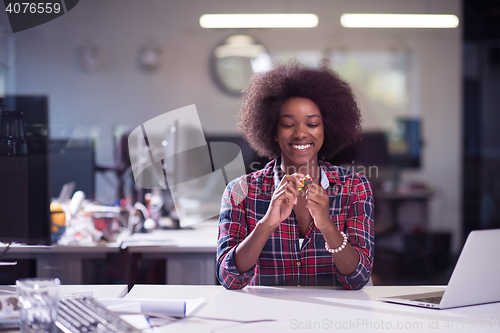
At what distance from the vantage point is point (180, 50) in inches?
198

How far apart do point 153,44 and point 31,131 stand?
3645 millimetres

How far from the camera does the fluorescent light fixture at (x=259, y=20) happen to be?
432 centimetres

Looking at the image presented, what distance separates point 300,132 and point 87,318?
0.87m

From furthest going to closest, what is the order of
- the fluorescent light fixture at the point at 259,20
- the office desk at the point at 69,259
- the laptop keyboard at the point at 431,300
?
the fluorescent light fixture at the point at 259,20, the office desk at the point at 69,259, the laptop keyboard at the point at 431,300

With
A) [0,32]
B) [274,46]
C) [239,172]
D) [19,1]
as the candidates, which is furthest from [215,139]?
[0,32]

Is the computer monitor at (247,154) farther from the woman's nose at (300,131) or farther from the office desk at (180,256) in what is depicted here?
the woman's nose at (300,131)

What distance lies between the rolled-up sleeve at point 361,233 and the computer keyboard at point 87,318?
0.69m

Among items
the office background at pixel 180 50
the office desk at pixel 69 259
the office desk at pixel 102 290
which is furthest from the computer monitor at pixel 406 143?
the office desk at pixel 102 290

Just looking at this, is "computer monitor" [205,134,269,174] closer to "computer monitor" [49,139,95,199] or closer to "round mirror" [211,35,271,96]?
"computer monitor" [49,139,95,199]

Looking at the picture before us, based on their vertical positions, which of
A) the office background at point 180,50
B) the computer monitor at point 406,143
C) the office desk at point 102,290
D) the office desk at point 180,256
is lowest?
the office desk at point 180,256

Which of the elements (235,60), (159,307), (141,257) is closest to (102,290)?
(159,307)

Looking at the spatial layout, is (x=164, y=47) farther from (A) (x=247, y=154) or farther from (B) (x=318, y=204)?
(B) (x=318, y=204)

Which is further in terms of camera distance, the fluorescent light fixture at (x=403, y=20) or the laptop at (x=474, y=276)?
the fluorescent light fixture at (x=403, y=20)

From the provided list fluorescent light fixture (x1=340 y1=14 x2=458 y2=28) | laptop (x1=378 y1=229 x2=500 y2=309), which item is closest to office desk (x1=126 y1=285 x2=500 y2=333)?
laptop (x1=378 y1=229 x2=500 y2=309)
